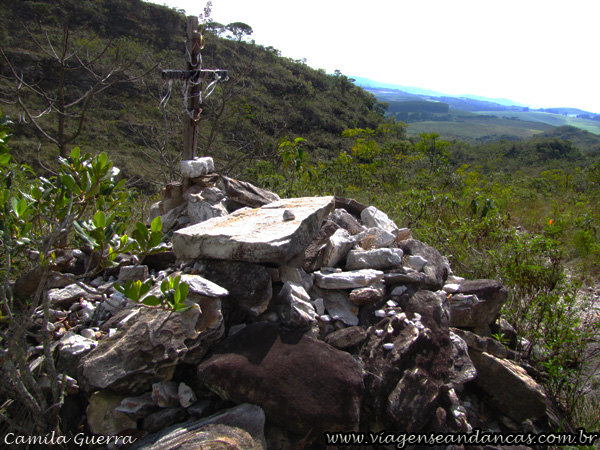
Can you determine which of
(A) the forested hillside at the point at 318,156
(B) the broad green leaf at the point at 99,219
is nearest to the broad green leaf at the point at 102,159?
(A) the forested hillside at the point at 318,156

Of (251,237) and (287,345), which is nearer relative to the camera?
(287,345)

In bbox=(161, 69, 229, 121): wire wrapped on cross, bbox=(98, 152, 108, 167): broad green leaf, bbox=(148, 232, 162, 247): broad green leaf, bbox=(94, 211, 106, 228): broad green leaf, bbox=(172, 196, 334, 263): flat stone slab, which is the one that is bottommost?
bbox=(172, 196, 334, 263): flat stone slab

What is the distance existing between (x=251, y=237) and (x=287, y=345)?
765mm

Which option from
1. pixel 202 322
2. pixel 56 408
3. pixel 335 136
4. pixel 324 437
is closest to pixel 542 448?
pixel 324 437

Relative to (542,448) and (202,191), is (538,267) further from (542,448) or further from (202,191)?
(202,191)

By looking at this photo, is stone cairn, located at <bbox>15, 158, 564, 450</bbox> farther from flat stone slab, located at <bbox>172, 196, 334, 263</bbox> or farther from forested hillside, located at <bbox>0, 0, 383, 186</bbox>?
forested hillside, located at <bbox>0, 0, 383, 186</bbox>

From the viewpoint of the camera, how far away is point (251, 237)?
257 centimetres

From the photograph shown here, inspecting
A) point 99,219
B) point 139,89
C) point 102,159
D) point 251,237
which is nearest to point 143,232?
point 99,219

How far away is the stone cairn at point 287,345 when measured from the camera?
2.02 meters

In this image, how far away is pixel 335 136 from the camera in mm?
29125

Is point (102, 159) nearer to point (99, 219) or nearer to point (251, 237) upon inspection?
point (99, 219)

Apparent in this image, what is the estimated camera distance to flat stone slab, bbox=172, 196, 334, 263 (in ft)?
8.14

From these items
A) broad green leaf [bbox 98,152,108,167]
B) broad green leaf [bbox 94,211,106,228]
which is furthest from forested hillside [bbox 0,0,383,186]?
broad green leaf [bbox 94,211,106,228]

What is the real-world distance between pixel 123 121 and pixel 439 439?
22913 millimetres
